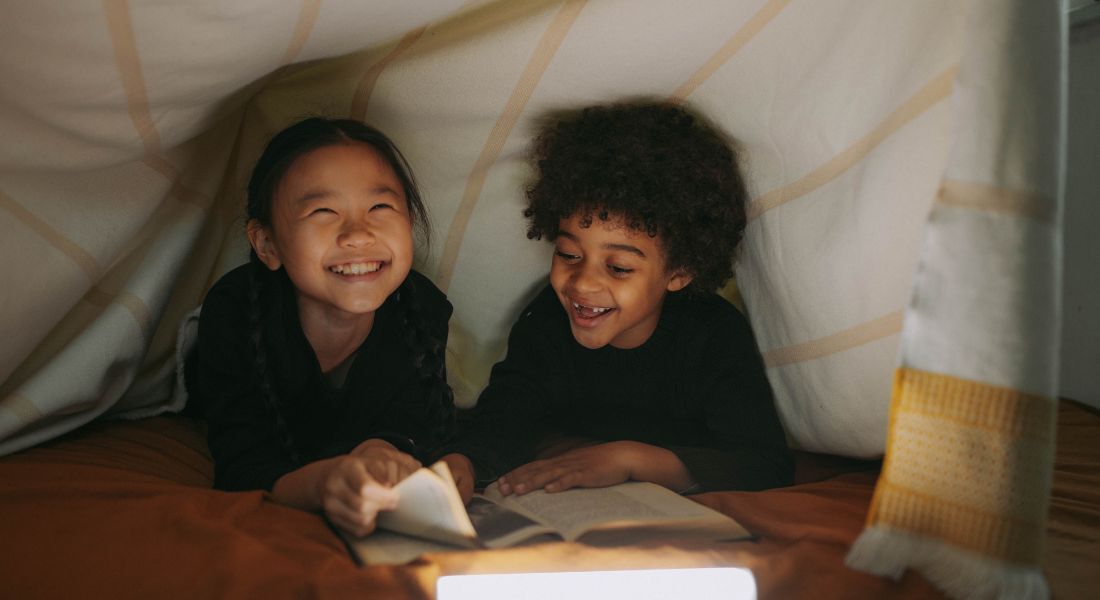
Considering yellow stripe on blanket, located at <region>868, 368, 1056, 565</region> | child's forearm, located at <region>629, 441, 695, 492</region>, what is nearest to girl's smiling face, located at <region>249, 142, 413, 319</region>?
child's forearm, located at <region>629, 441, 695, 492</region>

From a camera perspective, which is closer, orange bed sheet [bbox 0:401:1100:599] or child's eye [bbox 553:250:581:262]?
orange bed sheet [bbox 0:401:1100:599]

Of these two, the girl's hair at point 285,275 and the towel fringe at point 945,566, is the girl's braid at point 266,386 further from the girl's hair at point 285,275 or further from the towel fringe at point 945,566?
the towel fringe at point 945,566

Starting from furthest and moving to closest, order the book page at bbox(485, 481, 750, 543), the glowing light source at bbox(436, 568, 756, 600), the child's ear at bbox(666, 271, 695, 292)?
the child's ear at bbox(666, 271, 695, 292), the book page at bbox(485, 481, 750, 543), the glowing light source at bbox(436, 568, 756, 600)

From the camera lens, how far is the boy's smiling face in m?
1.01

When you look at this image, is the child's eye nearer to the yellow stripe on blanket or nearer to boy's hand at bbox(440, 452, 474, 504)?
boy's hand at bbox(440, 452, 474, 504)

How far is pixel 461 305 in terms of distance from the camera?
1.18 m

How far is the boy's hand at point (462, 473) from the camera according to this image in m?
0.83

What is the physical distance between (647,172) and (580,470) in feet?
1.26

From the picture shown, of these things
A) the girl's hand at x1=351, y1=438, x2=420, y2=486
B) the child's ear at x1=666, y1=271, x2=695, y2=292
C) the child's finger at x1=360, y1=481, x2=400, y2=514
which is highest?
the child's ear at x1=666, y1=271, x2=695, y2=292

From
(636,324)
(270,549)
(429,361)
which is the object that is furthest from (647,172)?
(270,549)

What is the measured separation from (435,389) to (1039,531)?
66cm

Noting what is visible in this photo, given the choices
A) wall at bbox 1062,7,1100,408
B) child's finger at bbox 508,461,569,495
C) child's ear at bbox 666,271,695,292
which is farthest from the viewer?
wall at bbox 1062,7,1100,408

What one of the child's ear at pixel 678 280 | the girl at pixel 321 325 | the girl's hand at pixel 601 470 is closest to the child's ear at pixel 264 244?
the girl at pixel 321 325

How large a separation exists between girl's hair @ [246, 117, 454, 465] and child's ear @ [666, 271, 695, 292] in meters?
0.31
